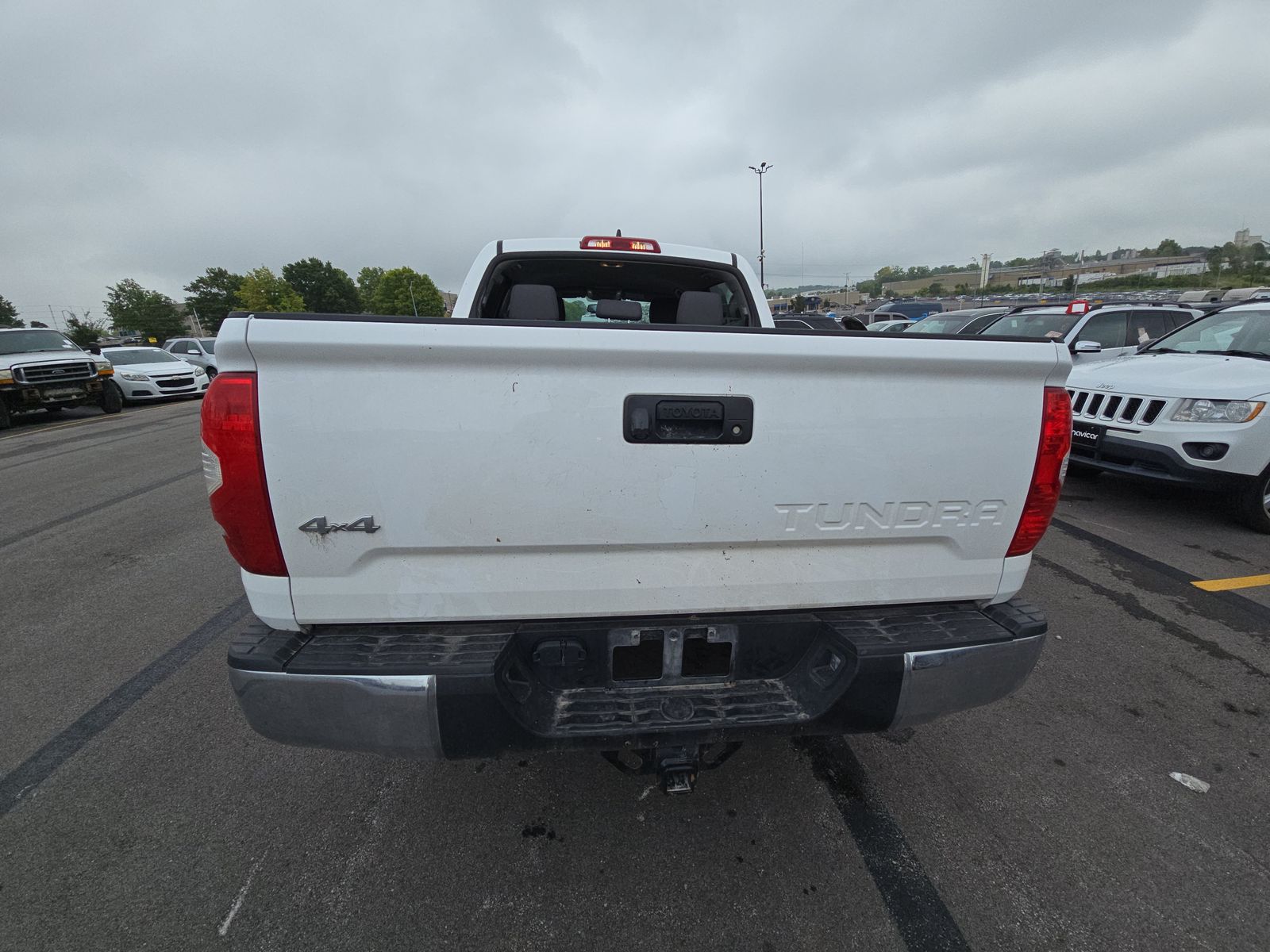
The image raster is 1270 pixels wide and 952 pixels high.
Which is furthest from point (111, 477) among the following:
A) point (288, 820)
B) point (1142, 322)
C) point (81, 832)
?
point (1142, 322)

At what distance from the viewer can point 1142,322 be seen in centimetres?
870

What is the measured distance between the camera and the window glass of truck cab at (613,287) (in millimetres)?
2908

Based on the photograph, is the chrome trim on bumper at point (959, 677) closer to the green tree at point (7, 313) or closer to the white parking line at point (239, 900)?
the white parking line at point (239, 900)

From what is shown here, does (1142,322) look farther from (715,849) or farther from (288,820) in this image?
(288,820)

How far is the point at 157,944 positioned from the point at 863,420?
248 cm

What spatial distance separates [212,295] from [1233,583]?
107 m

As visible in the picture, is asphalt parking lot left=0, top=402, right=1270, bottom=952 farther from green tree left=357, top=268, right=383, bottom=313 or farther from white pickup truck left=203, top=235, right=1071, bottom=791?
green tree left=357, top=268, right=383, bottom=313

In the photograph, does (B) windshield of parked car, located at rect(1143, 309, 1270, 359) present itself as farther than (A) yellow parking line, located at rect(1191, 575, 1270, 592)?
Yes

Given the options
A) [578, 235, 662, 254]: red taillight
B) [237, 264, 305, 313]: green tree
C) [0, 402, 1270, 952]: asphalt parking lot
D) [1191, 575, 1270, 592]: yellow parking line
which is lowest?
[1191, 575, 1270, 592]: yellow parking line

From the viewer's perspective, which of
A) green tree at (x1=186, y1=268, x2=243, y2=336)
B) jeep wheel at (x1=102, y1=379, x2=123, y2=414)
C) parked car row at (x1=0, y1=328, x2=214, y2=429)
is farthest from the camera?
green tree at (x1=186, y1=268, x2=243, y2=336)

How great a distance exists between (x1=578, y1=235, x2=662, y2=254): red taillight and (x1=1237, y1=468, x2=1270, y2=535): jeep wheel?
16.5ft

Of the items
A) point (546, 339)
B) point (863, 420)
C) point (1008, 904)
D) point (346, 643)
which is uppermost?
point (546, 339)

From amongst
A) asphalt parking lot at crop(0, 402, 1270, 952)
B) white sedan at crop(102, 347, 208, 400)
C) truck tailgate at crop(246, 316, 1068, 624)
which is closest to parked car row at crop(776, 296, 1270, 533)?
asphalt parking lot at crop(0, 402, 1270, 952)

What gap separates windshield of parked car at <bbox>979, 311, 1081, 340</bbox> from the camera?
28.6 ft
